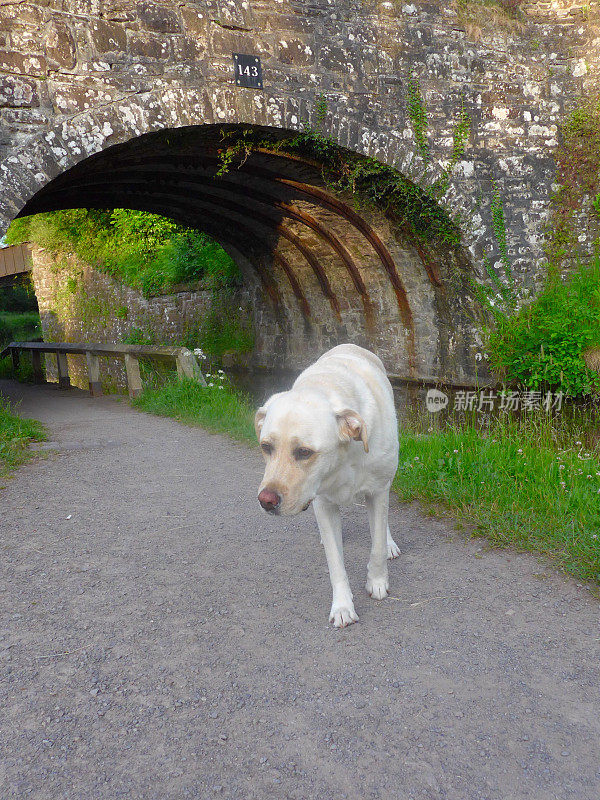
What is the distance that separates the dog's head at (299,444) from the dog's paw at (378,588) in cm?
77

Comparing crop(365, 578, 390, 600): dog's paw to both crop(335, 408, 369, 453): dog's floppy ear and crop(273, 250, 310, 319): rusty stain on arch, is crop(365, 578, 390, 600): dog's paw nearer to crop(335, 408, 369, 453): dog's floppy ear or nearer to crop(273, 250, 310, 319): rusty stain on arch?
crop(335, 408, 369, 453): dog's floppy ear

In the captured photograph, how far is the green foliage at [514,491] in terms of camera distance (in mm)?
3299

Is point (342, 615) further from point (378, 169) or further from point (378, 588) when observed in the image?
point (378, 169)

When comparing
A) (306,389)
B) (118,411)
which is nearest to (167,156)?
(118,411)

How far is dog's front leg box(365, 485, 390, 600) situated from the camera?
2.88 meters

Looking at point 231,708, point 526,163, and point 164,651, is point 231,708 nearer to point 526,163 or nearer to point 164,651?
point 164,651

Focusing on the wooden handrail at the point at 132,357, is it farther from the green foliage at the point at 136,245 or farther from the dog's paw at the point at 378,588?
the dog's paw at the point at 378,588

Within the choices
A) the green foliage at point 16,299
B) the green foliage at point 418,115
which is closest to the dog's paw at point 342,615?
the green foliage at point 418,115

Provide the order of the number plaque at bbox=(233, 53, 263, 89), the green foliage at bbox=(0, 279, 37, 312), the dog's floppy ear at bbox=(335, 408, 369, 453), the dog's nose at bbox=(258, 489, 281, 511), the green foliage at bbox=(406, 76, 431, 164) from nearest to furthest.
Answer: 1. the dog's nose at bbox=(258, 489, 281, 511)
2. the dog's floppy ear at bbox=(335, 408, 369, 453)
3. the number plaque at bbox=(233, 53, 263, 89)
4. the green foliage at bbox=(406, 76, 431, 164)
5. the green foliage at bbox=(0, 279, 37, 312)

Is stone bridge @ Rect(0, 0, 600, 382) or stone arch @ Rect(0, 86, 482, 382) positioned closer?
stone bridge @ Rect(0, 0, 600, 382)

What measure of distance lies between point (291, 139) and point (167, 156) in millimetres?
1783

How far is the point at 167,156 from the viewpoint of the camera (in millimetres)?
7676

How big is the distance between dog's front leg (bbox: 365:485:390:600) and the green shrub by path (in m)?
3.47

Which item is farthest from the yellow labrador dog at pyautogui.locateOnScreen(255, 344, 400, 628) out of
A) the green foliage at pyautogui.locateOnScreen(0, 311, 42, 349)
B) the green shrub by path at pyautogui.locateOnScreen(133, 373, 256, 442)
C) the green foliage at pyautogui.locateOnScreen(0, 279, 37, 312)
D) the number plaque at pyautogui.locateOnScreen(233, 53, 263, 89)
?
the green foliage at pyautogui.locateOnScreen(0, 279, 37, 312)
